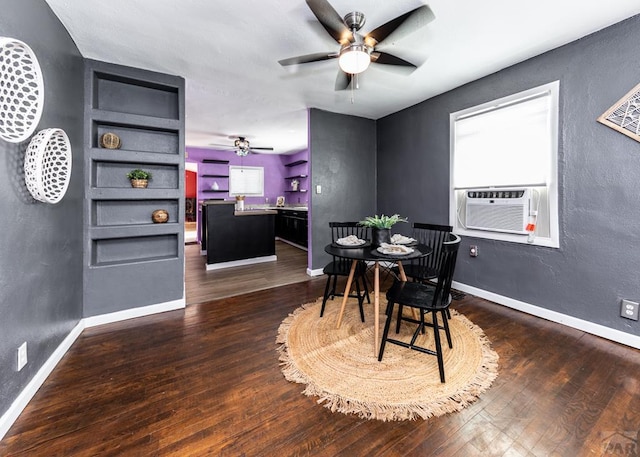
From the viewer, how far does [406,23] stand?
170cm

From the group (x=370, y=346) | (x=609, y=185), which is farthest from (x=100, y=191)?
(x=609, y=185)

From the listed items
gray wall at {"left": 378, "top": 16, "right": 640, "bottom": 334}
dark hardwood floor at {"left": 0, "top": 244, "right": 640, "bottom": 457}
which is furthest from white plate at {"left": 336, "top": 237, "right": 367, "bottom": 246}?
gray wall at {"left": 378, "top": 16, "right": 640, "bottom": 334}

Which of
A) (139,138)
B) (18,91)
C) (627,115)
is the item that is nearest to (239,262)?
(139,138)

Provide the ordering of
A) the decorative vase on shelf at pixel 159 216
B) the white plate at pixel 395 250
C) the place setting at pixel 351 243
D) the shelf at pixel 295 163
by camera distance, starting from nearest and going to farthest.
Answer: the white plate at pixel 395 250 → the place setting at pixel 351 243 → the decorative vase on shelf at pixel 159 216 → the shelf at pixel 295 163

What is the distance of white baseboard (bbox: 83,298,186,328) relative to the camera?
2.50 metres

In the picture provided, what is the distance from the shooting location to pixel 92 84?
2512mm

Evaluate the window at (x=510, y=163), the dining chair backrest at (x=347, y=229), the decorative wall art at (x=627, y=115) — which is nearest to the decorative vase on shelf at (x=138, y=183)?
the dining chair backrest at (x=347, y=229)

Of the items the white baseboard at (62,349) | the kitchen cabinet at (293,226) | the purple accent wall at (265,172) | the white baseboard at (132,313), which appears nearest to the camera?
the white baseboard at (62,349)

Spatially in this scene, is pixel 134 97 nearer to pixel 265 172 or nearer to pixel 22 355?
pixel 22 355

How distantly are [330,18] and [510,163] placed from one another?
90.0 inches

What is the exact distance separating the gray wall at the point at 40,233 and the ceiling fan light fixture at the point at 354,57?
1.82m

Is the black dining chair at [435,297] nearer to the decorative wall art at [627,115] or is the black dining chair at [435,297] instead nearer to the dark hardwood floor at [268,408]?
the dark hardwood floor at [268,408]

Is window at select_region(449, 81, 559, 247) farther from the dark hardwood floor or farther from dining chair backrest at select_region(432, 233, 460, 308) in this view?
dining chair backrest at select_region(432, 233, 460, 308)

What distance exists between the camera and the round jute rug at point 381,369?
1.51 meters
